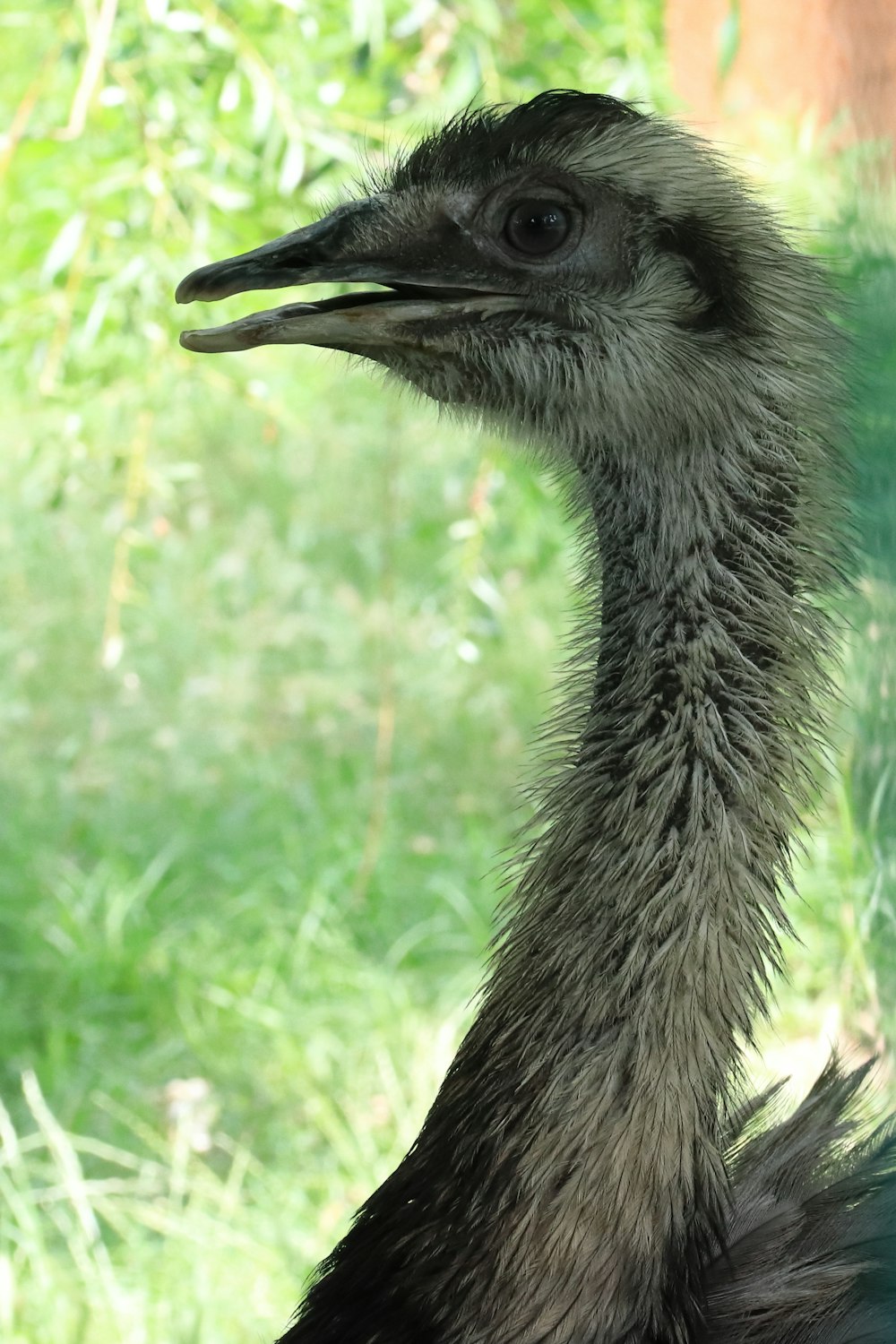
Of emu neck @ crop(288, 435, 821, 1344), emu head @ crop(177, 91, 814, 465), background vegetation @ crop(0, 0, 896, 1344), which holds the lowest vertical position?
emu neck @ crop(288, 435, 821, 1344)

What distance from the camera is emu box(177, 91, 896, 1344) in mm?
1411

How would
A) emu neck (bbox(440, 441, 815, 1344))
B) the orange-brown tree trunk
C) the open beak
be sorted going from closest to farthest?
the orange-brown tree trunk
emu neck (bbox(440, 441, 815, 1344))
the open beak

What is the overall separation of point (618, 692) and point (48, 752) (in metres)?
3.06

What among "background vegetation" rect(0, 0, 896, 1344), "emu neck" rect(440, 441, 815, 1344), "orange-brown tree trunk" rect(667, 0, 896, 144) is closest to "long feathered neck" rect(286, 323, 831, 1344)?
"emu neck" rect(440, 441, 815, 1344)

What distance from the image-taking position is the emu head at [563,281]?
5.03 ft

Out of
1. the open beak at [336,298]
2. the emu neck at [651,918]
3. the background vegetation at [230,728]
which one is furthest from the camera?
the background vegetation at [230,728]

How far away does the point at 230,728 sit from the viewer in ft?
14.6

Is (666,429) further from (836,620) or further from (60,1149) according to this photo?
(60,1149)

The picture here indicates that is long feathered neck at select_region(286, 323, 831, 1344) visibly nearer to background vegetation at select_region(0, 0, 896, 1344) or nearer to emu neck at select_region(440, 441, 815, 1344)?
emu neck at select_region(440, 441, 815, 1344)

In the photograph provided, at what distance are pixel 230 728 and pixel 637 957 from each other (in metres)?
3.12

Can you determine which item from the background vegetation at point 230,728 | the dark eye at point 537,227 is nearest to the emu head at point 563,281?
the dark eye at point 537,227

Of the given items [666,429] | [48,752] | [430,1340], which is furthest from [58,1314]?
[48,752]

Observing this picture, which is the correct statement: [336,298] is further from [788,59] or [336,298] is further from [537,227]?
[788,59]

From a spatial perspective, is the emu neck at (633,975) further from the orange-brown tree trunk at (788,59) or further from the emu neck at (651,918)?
the orange-brown tree trunk at (788,59)
